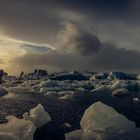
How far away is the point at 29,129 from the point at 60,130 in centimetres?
465

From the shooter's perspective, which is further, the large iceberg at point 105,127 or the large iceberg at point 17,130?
the large iceberg at point 105,127

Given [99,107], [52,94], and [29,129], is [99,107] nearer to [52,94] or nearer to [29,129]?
[29,129]

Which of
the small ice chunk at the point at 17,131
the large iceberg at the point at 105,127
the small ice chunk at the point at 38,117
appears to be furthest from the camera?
the small ice chunk at the point at 38,117

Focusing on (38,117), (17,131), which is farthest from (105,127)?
(38,117)

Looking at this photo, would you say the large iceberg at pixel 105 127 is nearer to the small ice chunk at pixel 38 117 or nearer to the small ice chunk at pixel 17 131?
the small ice chunk at pixel 17 131

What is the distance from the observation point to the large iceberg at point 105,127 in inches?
742

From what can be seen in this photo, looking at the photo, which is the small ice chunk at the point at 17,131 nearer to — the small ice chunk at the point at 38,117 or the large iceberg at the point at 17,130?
the large iceberg at the point at 17,130

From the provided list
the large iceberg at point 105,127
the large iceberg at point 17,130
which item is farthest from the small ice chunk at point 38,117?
the large iceberg at point 105,127

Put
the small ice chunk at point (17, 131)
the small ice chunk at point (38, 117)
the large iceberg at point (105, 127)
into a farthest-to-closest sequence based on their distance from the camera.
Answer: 1. the small ice chunk at point (38, 117)
2. the large iceberg at point (105, 127)
3. the small ice chunk at point (17, 131)

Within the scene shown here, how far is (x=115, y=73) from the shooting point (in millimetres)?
122375

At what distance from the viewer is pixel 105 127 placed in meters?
19.7

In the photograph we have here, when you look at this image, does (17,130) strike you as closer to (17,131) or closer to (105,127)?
(17,131)

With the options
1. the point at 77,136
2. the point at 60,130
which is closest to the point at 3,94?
the point at 60,130

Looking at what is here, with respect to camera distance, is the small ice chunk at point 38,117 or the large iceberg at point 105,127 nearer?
the large iceberg at point 105,127
